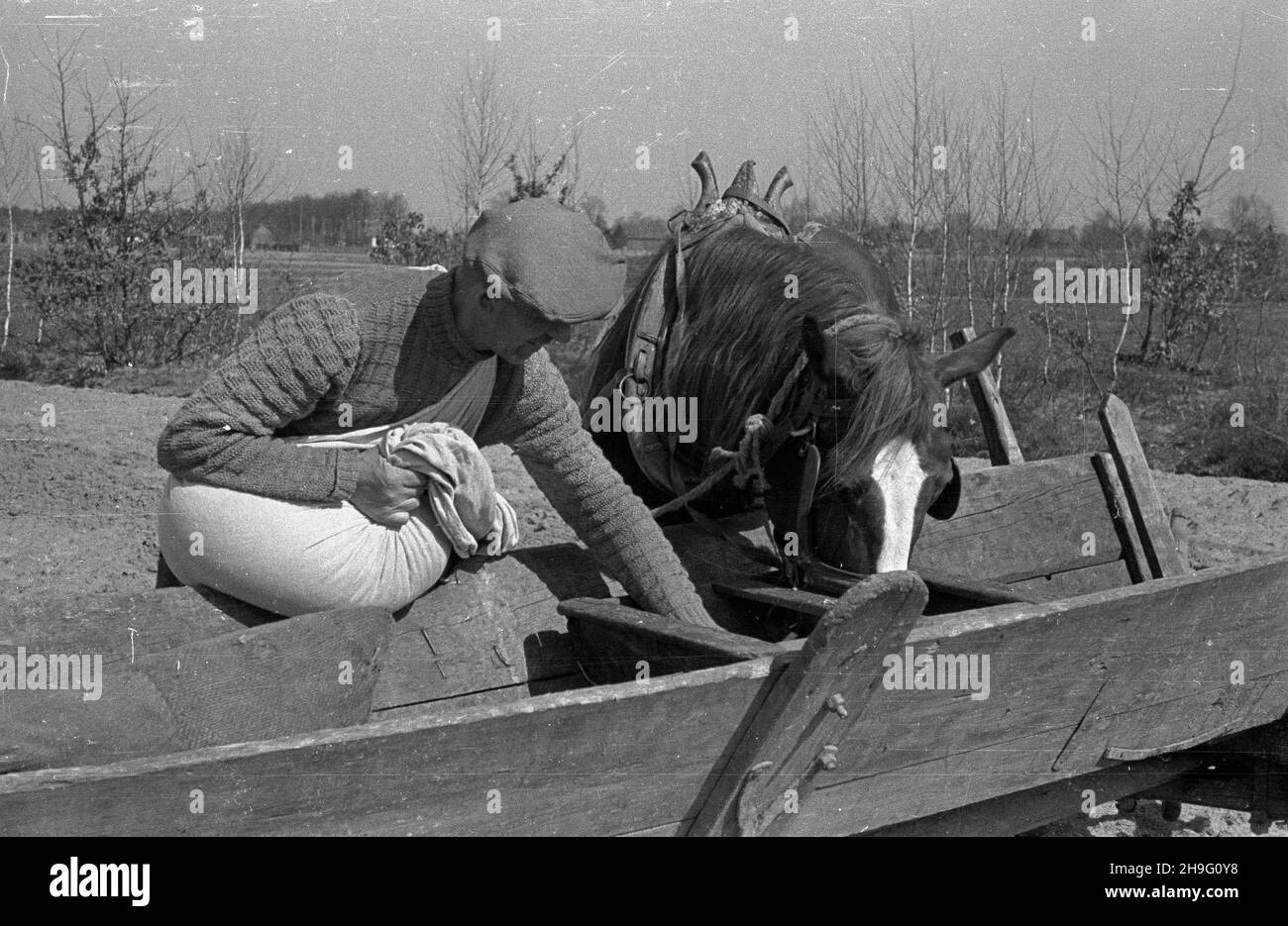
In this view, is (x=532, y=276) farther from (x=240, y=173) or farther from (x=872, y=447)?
(x=240, y=173)

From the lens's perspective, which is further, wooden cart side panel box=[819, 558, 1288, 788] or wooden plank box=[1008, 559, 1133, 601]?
wooden plank box=[1008, 559, 1133, 601]

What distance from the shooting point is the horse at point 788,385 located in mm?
2469

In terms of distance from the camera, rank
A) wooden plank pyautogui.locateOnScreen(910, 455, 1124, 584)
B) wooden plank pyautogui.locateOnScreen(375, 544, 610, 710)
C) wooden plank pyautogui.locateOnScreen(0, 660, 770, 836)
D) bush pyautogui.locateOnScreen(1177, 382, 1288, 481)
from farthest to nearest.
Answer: bush pyautogui.locateOnScreen(1177, 382, 1288, 481), wooden plank pyautogui.locateOnScreen(910, 455, 1124, 584), wooden plank pyautogui.locateOnScreen(375, 544, 610, 710), wooden plank pyautogui.locateOnScreen(0, 660, 770, 836)

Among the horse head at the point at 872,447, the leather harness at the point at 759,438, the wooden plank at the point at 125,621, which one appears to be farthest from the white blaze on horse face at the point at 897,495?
the wooden plank at the point at 125,621

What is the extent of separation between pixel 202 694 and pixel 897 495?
133 centimetres

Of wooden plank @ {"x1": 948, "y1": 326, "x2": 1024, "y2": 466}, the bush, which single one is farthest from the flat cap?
the bush

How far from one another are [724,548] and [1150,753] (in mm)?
1022

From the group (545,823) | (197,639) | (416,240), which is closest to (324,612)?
(197,639)

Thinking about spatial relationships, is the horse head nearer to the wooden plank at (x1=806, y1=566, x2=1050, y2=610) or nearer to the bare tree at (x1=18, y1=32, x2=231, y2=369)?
the wooden plank at (x1=806, y1=566, x2=1050, y2=610)

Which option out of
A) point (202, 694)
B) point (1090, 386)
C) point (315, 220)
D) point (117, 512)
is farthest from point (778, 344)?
point (1090, 386)

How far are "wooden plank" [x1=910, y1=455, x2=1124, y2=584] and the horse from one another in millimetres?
520

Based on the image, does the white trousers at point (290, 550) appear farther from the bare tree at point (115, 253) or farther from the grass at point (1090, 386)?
the bare tree at point (115, 253)

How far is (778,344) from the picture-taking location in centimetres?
277

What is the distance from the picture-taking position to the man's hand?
2.21m
